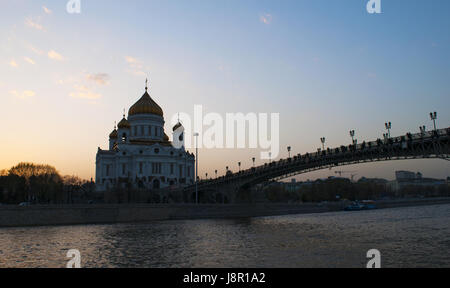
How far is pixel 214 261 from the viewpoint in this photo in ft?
66.4

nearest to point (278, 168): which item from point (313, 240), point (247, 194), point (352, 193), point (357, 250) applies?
point (247, 194)

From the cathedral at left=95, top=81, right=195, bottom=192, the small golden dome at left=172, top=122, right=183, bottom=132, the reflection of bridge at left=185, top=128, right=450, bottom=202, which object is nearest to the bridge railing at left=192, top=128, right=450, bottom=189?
the reflection of bridge at left=185, top=128, right=450, bottom=202

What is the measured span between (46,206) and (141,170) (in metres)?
39.6

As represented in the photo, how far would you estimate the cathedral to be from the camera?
8200 cm

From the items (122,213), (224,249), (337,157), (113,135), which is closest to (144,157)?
(113,135)

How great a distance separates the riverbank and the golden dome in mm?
36545

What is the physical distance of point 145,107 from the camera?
283 ft

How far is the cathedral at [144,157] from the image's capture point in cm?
8200

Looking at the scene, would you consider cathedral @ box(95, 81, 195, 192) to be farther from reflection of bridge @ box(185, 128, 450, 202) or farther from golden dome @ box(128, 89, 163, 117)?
reflection of bridge @ box(185, 128, 450, 202)

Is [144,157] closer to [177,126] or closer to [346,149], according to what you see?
[177,126]

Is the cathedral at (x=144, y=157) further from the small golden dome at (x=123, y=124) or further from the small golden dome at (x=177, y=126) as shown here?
the small golden dome at (x=177, y=126)

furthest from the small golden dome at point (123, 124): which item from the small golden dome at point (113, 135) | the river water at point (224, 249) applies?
the river water at point (224, 249)

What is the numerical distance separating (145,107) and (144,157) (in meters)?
10.9
